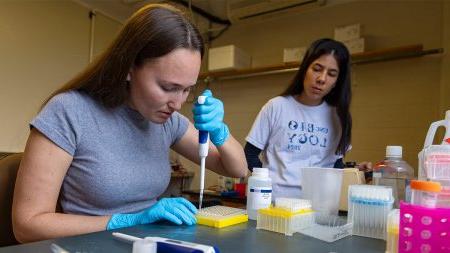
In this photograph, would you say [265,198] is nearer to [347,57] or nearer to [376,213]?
[376,213]

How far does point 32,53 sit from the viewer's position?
270 cm

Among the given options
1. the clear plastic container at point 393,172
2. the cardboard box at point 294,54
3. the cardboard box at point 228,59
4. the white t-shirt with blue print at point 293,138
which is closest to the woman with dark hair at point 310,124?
the white t-shirt with blue print at point 293,138

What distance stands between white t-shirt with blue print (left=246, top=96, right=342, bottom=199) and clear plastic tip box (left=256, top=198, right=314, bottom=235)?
70cm

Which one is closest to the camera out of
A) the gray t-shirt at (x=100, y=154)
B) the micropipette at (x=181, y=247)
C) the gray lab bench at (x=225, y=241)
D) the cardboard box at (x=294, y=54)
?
the micropipette at (x=181, y=247)

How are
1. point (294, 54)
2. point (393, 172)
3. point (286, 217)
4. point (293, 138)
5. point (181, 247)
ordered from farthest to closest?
point (294, 54) < point (293, 138) < point (393, 172) < point (286, 217) < point (181, 247)

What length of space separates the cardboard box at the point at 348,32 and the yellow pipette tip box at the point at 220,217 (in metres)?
2.11

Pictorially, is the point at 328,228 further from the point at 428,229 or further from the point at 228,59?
the point at 228,59

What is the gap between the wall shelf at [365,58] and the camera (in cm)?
229

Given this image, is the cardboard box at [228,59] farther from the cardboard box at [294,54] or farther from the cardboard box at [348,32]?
the cardboard box at [348,32]

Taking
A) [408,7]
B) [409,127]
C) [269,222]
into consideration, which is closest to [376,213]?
[269,222]

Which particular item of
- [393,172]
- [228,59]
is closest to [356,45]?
[228,59]

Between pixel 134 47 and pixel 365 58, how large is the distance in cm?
205

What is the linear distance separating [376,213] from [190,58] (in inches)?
22.2

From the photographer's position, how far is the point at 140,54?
2.88ft
